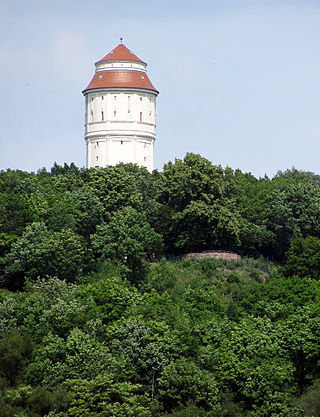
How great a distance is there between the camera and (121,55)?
330 feet

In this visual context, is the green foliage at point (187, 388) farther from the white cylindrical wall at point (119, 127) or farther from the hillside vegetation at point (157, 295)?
the white cylindrical wall at point (119, 127)

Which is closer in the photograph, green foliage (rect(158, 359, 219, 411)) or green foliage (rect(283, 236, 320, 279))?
green foliage (rect(158, 359, 219, 411))

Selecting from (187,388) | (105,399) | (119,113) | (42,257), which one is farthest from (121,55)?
(105,399)

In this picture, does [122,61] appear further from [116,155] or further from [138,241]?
[138,241]

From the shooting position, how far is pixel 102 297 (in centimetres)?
6469

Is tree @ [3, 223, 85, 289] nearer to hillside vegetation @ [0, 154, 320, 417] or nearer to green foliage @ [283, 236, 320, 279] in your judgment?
hillside vegetation @ [0, 154, 320, 417]

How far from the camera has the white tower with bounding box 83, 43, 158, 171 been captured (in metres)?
99.2

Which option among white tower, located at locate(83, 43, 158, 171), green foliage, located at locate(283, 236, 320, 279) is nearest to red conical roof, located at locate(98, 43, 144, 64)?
white tower, located at locate(83, 43, 158, 171)

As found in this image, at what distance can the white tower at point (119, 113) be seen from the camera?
3905 inches

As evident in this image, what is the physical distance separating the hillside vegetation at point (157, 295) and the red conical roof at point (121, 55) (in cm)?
1234

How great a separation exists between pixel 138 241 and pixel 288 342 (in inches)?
644

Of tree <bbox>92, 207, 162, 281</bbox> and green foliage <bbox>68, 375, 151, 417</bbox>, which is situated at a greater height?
tree <bbox>92, 207, 162, 281</bbox>


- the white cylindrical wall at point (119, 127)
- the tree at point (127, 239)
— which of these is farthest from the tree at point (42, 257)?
the white cylindrical wall at point (119, 127)

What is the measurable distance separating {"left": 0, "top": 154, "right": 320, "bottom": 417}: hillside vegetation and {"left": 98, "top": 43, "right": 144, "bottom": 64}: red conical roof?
12.3 metres
